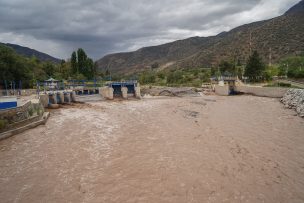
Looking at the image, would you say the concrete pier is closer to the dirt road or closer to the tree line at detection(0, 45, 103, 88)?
the tree line at detection(0, 45, 103, 88)

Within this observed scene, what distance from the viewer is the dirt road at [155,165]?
6918 millimetres

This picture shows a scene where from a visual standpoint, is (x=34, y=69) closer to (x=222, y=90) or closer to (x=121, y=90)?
(x=121, y=90)

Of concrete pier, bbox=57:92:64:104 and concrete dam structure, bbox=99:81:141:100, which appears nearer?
concrete pier, bbox=57:92:64:104

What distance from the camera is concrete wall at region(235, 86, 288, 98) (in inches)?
1338

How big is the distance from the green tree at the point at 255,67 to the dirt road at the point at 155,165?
36042mm

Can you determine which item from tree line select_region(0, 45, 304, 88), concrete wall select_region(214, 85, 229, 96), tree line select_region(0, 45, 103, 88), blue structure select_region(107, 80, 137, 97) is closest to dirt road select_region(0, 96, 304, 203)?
tree line select_region(0, 45, 103, 88)

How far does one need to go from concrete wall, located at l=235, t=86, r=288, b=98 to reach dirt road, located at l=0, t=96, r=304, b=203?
21.1 metres

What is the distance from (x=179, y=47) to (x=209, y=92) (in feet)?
377

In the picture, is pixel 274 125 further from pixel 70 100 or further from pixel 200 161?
pixel 70 100

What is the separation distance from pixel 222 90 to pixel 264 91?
8.24 m

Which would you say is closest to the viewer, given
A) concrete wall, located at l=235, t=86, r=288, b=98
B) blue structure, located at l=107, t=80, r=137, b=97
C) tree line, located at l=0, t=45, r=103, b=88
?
tree line, located at l=0, t=45, r=103, b=88

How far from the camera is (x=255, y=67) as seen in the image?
48.7 m

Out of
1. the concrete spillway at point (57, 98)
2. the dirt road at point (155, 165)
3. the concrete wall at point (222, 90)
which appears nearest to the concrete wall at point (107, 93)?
the concrete spillway at point (57, 98)

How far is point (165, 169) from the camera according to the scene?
8641 millimetres
